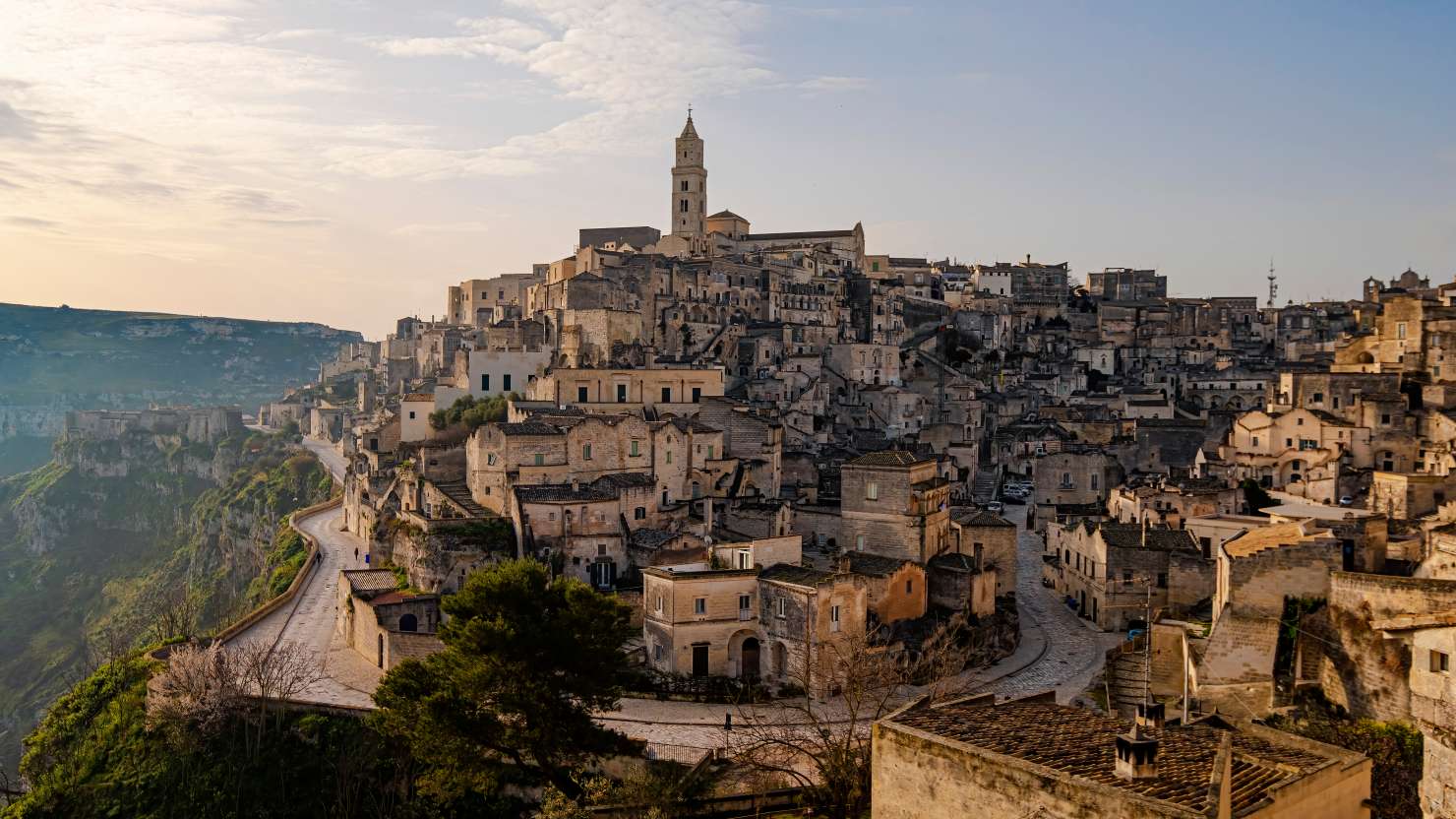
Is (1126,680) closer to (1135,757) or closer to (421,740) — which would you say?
(421,740)

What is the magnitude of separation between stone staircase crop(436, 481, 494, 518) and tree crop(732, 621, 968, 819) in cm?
1517

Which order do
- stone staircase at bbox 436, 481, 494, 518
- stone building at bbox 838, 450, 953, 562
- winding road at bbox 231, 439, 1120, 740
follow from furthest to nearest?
1. stone staircase at bbox 436, 481, 494, 518
2. stone building at bbox 838, 450, 953, 562
3. winding road at bbox 231, 439, 1120, 740

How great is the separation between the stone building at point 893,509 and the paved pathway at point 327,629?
1637 cm

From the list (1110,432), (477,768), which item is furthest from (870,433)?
(477,768)

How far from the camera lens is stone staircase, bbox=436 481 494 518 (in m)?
40.2

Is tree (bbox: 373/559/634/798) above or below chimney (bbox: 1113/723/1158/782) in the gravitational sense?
below

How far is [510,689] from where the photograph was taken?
24219mm

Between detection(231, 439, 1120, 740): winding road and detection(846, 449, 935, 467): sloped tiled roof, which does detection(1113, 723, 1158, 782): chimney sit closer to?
detection(231, 439, 1120, 740): winding road

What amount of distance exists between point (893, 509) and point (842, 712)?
9.69 m

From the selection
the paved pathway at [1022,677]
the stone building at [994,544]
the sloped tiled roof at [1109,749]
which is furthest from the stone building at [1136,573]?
the sloped tiled roof at [1109,749]

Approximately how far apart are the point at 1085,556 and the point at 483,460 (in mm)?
22154

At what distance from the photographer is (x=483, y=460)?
40844mm

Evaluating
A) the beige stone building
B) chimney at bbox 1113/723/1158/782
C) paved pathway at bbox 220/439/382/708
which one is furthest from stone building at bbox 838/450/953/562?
chimney at bbox 1113/723/1158/782

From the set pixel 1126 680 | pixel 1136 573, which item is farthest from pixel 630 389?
pixel 1126 680
